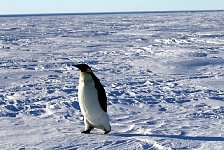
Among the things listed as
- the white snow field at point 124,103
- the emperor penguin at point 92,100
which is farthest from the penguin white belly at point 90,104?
the white snow field at point 124,103

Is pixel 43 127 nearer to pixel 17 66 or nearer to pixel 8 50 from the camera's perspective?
pixel 17 66

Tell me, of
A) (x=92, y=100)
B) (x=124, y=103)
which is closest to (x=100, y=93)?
(x=92, y=100)

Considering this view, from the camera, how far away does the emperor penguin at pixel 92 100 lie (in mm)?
4164

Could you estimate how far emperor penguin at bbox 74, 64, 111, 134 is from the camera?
4164mm

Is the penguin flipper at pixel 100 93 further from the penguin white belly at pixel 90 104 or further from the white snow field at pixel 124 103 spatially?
the white snow field at pixel 124 103

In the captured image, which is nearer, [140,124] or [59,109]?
[140,124]

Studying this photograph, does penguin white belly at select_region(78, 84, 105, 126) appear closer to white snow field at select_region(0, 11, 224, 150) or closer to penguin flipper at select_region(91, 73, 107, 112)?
penguin flipper at select_region(91, 73, 107, 112)

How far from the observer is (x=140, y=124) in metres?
4.77

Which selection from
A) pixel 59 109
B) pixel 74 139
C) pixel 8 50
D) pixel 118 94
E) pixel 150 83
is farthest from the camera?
pixel 8 50

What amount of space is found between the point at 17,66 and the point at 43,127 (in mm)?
6154

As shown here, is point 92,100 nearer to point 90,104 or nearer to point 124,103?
point 90,104

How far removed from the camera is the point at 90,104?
4223mm

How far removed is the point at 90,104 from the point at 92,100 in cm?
5

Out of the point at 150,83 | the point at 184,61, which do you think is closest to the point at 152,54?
the point at 184,61
